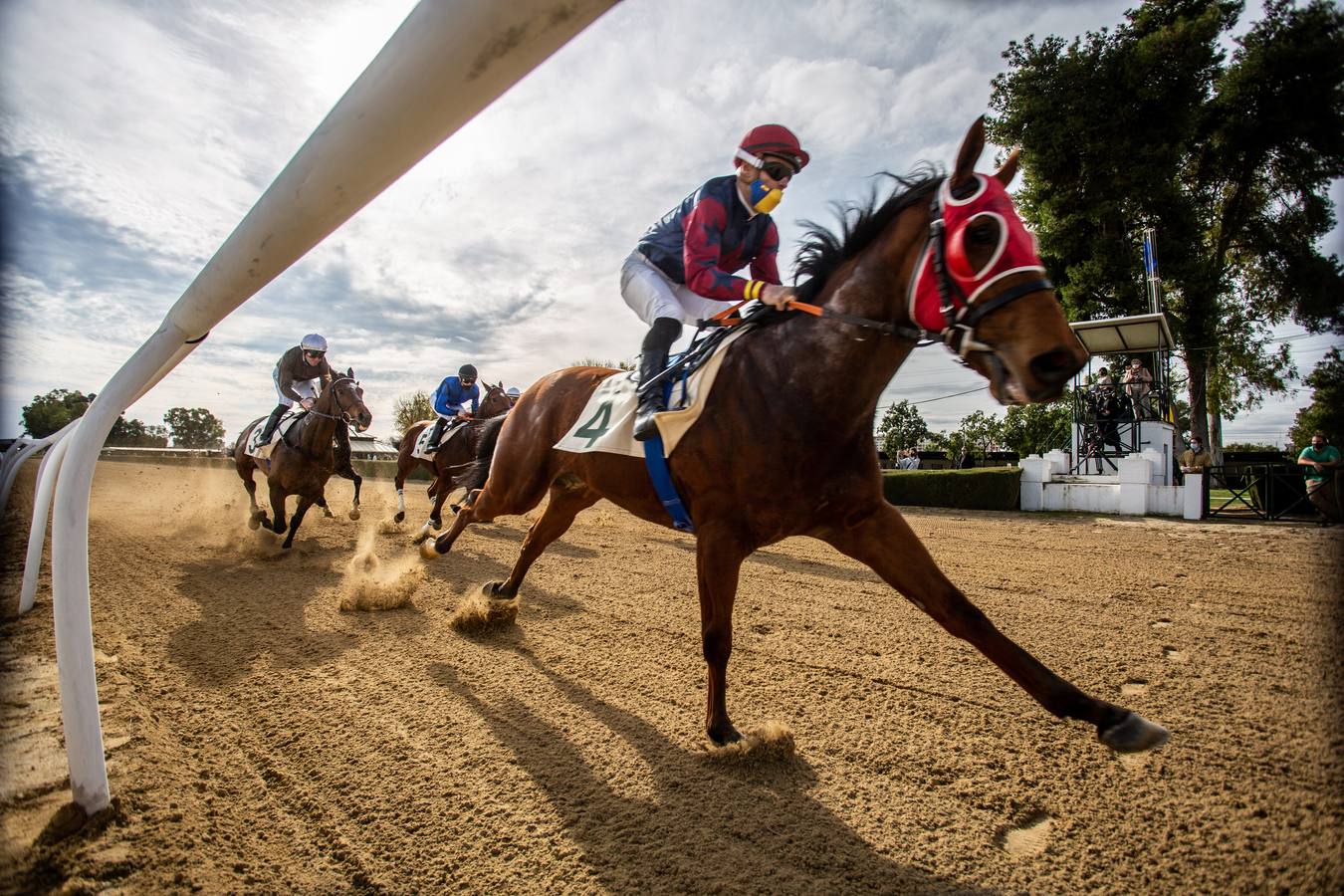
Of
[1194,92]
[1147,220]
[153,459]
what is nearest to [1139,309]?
[1147,220]

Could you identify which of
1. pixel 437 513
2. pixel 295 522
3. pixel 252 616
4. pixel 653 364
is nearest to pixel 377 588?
pixel 252 616

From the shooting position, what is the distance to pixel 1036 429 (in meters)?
34.7

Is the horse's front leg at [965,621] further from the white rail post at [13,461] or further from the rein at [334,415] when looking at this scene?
the rein at [334,415]

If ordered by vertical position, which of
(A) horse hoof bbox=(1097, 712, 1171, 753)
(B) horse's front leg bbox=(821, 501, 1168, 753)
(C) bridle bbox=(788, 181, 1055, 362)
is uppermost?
(C) bridle bbox=(788, 181, 1055, 362)

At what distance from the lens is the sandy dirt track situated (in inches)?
76.3

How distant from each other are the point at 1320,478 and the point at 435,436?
13779 mm

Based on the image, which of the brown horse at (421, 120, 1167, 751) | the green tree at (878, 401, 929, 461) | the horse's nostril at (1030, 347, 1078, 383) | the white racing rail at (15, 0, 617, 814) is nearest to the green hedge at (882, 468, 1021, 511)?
the brown horse at (421, 120, 1167, 751)

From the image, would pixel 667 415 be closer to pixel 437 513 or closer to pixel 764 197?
pixel 764 197

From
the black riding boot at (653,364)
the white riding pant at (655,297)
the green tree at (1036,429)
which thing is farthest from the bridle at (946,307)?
the green tree at (1036,429)

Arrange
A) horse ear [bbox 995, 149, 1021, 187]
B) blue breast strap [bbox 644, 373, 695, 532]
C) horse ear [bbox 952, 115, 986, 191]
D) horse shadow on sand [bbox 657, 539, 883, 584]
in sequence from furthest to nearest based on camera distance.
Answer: horse shadow on sand [bbox 657, 539, 883, 584] < blue breast strap [bbox 644, 373, 695, 532] < horse ear [bbox 995, 149, 1021, 187] < horse ear [bbox 952, 115, 986, 191]

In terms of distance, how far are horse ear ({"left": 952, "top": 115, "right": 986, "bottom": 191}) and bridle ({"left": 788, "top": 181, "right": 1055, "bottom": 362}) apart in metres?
0.09

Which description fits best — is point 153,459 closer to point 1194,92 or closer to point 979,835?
point 979,835

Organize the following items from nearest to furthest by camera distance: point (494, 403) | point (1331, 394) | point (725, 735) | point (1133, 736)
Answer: point (1331, 394) → point (1133, 736) → point (725, 735) → point (494, 403)

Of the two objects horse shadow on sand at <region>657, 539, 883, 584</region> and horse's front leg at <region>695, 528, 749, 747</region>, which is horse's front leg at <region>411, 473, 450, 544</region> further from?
horse's front leg at <region>695, 528, 749, 747</region>
